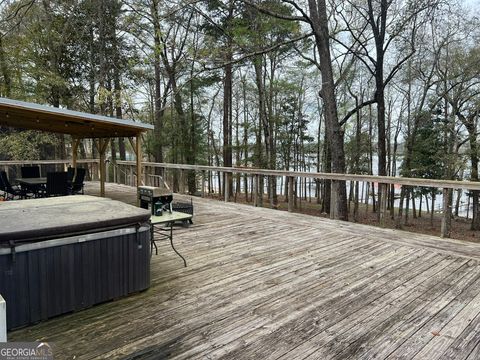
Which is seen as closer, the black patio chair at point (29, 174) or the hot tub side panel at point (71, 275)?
the hot tub side panel at point (71, 275)

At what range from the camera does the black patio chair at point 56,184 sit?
638 cm

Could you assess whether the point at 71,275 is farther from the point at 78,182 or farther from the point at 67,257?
the point at 78,182

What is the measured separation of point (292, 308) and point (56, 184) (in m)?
5.67

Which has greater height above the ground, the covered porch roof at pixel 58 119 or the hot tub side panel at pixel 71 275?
the covered porch roof at pixel 58 119

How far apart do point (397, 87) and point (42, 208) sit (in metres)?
18.6

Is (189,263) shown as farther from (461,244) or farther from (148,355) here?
(461,244)

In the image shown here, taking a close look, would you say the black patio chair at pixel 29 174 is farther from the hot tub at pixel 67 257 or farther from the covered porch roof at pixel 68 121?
the hot tub at pixel 67 257

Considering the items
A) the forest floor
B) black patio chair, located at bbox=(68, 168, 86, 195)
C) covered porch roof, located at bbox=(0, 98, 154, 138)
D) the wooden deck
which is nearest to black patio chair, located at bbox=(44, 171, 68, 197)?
black patio chair, located at bbox=(68, 168, 86, 195)

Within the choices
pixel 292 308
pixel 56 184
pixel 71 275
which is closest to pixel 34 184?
pixel 56 184

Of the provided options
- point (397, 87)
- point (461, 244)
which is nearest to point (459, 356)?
point (461, 244)

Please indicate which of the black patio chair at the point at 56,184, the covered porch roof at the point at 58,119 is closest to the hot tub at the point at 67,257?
the covered porch roof at the point at 58,119

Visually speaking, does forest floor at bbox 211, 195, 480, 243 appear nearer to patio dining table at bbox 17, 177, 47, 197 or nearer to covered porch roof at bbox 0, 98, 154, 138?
covered porch roof at bbox 0, 98, 154, 138

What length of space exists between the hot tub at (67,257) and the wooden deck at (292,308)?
121 millimetres

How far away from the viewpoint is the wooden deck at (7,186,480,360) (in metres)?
2.04
